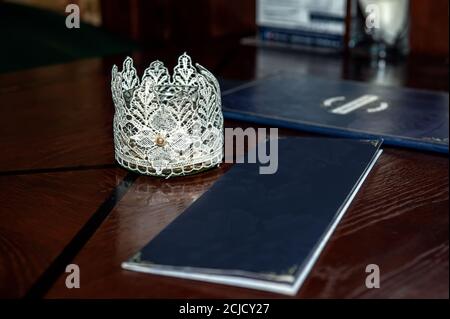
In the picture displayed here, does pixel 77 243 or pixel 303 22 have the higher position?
pixel 303 22

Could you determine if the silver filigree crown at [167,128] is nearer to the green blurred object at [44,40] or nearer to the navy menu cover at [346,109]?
the navy menu cover at [346,109]

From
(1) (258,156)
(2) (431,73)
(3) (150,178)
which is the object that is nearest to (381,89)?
(2) (431,73)

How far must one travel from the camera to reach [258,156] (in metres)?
0.92

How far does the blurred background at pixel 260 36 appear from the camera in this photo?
5.40 ft

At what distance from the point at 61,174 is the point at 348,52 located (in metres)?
1.14

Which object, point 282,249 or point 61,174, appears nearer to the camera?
point 282,249

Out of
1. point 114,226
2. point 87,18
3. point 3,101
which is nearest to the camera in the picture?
point 114,226

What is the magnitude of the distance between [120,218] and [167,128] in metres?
0.13

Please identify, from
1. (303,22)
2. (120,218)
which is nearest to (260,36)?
(303,22)

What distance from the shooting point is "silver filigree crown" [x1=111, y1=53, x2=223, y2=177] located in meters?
0.82

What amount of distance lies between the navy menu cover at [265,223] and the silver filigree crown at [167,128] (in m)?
0.05

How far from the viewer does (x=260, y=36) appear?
198 centimetres

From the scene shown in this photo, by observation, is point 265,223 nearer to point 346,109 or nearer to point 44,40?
point 346,109
